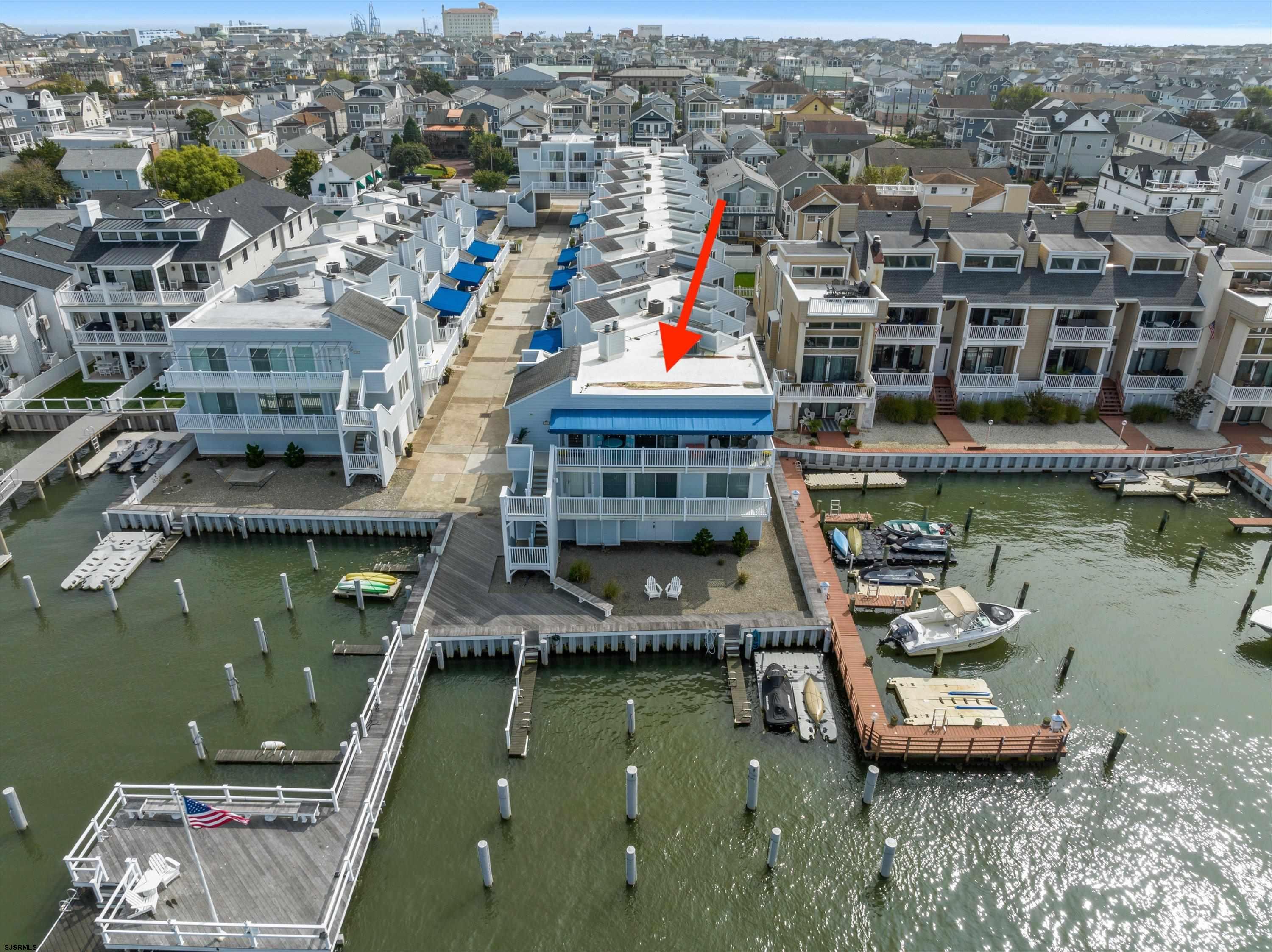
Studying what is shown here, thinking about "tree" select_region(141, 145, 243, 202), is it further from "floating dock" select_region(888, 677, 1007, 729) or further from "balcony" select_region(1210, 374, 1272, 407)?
"balcony" select_region(1210, 374, 1272, 407)

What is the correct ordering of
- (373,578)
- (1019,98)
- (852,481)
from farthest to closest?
(1019,98)
(852,481)
(373,578)

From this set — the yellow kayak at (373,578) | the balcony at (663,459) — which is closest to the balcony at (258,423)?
the yellow kayak at (373,578)

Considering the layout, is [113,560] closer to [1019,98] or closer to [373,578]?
[373,578]

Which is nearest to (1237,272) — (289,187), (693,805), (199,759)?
(693,805)

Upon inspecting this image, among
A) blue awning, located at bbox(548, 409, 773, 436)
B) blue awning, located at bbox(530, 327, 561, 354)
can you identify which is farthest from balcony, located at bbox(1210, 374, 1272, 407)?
blue awning, located at bbox(530, 327, 561, 354)

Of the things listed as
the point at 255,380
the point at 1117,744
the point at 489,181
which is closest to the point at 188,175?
the point at 489,181
